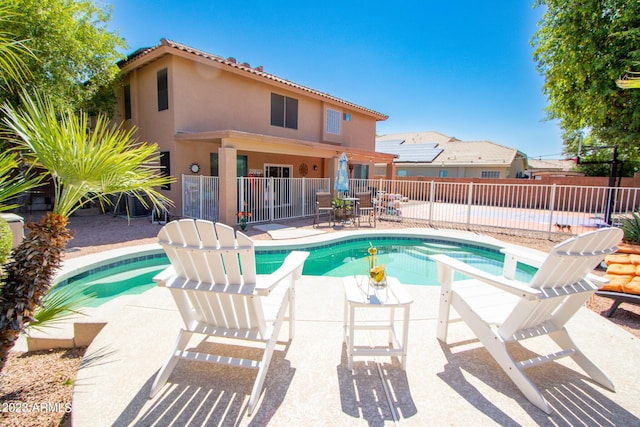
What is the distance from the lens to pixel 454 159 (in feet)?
87.7

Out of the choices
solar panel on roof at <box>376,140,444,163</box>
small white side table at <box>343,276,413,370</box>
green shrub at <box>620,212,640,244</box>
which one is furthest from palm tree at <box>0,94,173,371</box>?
solar panel on roof at <box>376,140,444,163</box>

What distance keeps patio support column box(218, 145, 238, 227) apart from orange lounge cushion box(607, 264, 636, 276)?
8.96m

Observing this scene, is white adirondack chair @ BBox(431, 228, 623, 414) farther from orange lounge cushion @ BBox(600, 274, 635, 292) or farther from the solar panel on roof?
the solar panel on roof

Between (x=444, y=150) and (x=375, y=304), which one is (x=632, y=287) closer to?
(x=375, y=304)

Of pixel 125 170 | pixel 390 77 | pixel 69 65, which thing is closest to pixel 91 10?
pixel 69 65

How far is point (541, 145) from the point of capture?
4856cm

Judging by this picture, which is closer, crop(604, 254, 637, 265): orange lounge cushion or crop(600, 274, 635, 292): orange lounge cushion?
crop(600, 274, 635, 292): orange lounge cushion

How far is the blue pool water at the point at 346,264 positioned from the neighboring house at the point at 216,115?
3.39 meters

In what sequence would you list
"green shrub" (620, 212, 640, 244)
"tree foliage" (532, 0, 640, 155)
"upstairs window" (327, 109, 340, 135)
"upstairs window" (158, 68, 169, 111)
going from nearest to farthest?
"green shrub" (620, 212, 640, 244) → "tree foliage" (532, 0, 640, 155) → "upstairs window" (158, 68, 169, 111) → "upstairs window" (327, 109, 340, 135)

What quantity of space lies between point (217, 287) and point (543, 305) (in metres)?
2.73

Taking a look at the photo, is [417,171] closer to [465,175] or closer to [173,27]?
[465,175]

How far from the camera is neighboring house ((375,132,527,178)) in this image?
25250 mm

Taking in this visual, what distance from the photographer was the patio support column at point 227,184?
9391 mm

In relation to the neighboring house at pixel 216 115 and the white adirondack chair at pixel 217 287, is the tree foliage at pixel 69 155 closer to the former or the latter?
the white adirondack chair at pixel 217 287
